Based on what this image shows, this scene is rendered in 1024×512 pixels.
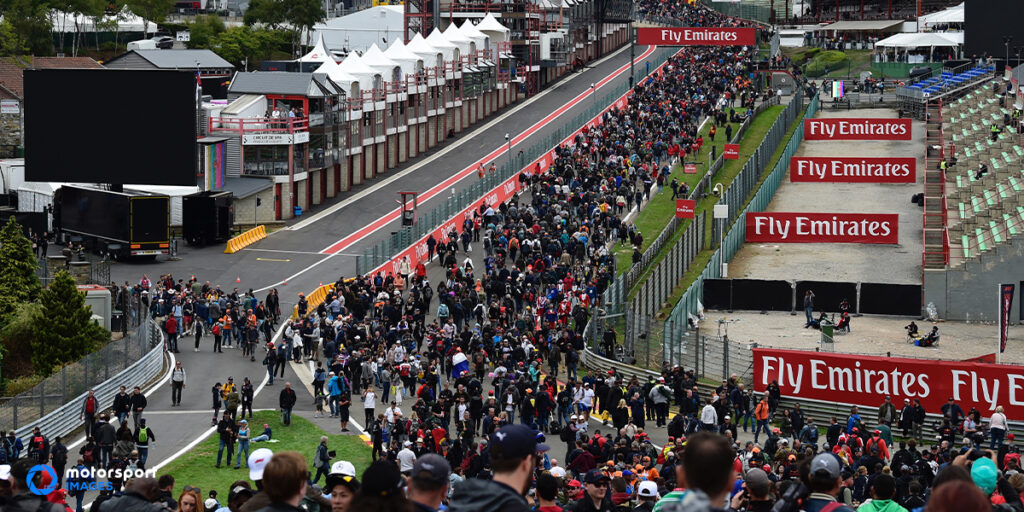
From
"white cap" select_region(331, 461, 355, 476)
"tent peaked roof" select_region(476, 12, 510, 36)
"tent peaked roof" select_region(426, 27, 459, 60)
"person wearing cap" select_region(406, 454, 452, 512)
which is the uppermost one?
"tent peaked roof" select_region(476, 12, 510, 36)

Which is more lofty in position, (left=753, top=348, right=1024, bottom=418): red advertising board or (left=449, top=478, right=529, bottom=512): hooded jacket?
(left=449, top=478, right=529, bottom=512): hooded jacket

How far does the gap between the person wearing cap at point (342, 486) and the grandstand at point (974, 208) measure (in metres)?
39.7

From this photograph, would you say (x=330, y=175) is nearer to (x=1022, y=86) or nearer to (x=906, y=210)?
(x=906, y=210)

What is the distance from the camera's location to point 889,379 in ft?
116

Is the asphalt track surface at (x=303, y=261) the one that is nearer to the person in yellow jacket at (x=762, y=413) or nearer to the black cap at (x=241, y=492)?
the person in yellow jacket at (x=762, y=413)

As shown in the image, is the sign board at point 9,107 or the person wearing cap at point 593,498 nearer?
the person wearing cap at point 593,498

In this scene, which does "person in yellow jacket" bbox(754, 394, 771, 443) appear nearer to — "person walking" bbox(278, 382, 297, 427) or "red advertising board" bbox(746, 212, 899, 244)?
"person walking" bbox(278, 382, 297, 427)

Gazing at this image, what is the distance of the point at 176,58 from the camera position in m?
107

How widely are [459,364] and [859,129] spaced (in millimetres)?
51797

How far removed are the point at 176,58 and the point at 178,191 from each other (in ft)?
144

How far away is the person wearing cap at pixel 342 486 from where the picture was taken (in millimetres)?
11570

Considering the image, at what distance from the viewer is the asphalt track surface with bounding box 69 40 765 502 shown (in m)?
37.8

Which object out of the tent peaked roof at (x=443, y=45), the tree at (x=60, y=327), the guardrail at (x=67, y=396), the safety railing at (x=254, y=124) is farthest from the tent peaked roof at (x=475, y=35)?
the tree at (x=60, y=327)

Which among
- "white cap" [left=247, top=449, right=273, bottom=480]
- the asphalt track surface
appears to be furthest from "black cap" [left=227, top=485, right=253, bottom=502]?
the asphalt track surface
